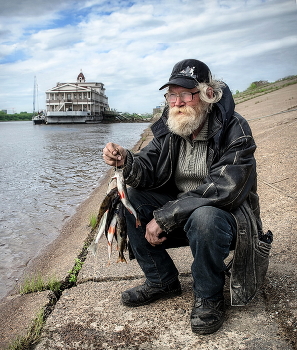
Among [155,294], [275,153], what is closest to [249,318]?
[155,294]

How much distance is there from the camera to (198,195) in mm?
2445

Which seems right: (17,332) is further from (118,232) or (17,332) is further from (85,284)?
(118,232)

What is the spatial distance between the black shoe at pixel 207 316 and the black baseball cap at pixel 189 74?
58.7 inches

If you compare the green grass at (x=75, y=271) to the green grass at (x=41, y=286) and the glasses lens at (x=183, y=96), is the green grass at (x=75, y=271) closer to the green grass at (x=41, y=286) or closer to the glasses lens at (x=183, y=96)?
the green grass at (x=41, y=286)

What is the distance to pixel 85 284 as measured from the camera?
3.16m

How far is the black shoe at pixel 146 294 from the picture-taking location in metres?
2.73

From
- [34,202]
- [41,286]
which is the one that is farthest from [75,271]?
[34,202]

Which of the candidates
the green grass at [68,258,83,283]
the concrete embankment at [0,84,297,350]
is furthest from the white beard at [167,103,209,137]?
the green grass at [68,258,83,283]

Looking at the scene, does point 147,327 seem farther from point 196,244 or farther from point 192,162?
point 192,162

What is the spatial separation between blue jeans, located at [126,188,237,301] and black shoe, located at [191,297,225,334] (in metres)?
0.04

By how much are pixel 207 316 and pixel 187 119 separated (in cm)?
134

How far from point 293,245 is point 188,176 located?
1341 mm

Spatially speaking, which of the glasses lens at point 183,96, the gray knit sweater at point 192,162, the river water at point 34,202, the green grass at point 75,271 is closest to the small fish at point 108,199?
the gray knit sweater at point 192,162

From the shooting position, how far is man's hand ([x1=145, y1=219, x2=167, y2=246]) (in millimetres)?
2520
